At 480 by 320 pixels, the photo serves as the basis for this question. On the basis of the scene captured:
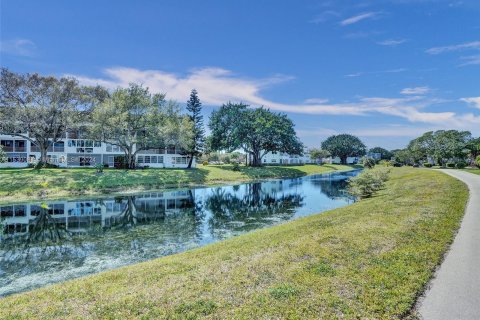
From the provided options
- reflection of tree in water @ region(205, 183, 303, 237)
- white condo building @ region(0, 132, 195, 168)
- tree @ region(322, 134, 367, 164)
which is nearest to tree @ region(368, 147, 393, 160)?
tree @ region(322, 134, 367, 164)

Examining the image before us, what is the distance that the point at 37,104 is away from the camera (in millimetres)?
49469

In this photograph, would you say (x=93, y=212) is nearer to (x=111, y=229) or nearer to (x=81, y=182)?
(x=111, y=229)

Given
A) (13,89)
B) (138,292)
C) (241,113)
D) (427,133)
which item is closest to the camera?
(138,292)

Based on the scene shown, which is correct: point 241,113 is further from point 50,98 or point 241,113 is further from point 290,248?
point 290,248

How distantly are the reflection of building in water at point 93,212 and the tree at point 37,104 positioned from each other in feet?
81.9

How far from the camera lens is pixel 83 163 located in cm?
6638

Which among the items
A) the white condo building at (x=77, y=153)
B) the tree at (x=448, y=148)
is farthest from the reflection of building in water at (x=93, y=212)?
the tree at (x=448, y=148)

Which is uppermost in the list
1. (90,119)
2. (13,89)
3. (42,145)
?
(13,89)

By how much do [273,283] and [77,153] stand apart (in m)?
68.3

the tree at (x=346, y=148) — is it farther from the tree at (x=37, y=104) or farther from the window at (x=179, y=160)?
the tree at (x=37, y=104)

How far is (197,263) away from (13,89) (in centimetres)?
5394

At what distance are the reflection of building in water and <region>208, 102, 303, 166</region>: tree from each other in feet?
143

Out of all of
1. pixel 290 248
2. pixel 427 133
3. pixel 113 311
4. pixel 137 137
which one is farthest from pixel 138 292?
pixel 427 133

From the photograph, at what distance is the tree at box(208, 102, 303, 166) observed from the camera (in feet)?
253
